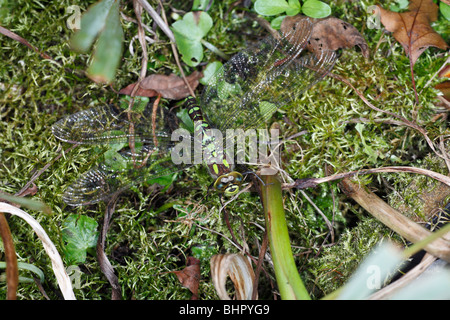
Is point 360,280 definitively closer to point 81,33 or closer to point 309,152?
point 309,152

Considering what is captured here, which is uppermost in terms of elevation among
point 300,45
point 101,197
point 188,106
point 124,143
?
point 300,45

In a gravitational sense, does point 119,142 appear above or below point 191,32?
below

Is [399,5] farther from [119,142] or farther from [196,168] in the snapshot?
[119,142]

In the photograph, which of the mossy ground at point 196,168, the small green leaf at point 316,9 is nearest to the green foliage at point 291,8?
the small green leaf at point 316,9

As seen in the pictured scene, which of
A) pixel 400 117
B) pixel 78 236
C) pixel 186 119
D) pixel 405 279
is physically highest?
pixel 400 117

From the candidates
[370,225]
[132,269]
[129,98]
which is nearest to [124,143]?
[129,98]

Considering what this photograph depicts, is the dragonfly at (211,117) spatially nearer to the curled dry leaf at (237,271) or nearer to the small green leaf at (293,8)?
the small green leaf at (293,8)

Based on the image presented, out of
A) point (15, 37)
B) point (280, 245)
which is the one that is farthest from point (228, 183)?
point (15, 37)
